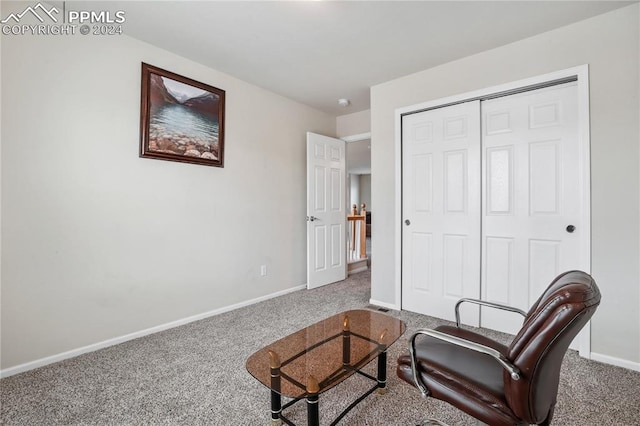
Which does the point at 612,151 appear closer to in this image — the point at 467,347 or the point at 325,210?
the point at 467,347

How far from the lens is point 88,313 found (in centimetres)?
231

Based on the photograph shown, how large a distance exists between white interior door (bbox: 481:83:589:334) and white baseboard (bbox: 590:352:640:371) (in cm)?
50

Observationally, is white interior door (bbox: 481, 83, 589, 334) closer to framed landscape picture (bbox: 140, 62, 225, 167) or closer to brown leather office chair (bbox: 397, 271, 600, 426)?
brown leather office chair (bbox: 397, 271, 600, 426)

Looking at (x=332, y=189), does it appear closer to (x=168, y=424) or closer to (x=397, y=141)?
(x=397, y=141)

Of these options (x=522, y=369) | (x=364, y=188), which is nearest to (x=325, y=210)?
(x=522, y=369)

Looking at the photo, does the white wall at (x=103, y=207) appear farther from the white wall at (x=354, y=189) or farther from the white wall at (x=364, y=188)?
the white wall at (x=364, y=188)

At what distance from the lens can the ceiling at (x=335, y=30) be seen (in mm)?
2113

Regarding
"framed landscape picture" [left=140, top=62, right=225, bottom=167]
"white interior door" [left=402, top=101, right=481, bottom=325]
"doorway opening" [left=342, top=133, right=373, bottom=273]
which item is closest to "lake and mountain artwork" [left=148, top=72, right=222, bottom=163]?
"framed landscape picture" [left=140, top=62, right=225, bottom=167]

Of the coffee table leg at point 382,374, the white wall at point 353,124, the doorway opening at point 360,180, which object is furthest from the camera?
the doorway opening at point 360,180

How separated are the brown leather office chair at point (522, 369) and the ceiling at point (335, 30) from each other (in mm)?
1994

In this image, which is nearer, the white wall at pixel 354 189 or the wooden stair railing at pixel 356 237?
the wooden stair railing at pixel 356 237

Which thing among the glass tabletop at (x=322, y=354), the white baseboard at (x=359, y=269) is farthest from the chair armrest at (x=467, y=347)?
the white baseboard at (x=359, y=269)

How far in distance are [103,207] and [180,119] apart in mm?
1027

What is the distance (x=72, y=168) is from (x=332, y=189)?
9.56 feet
